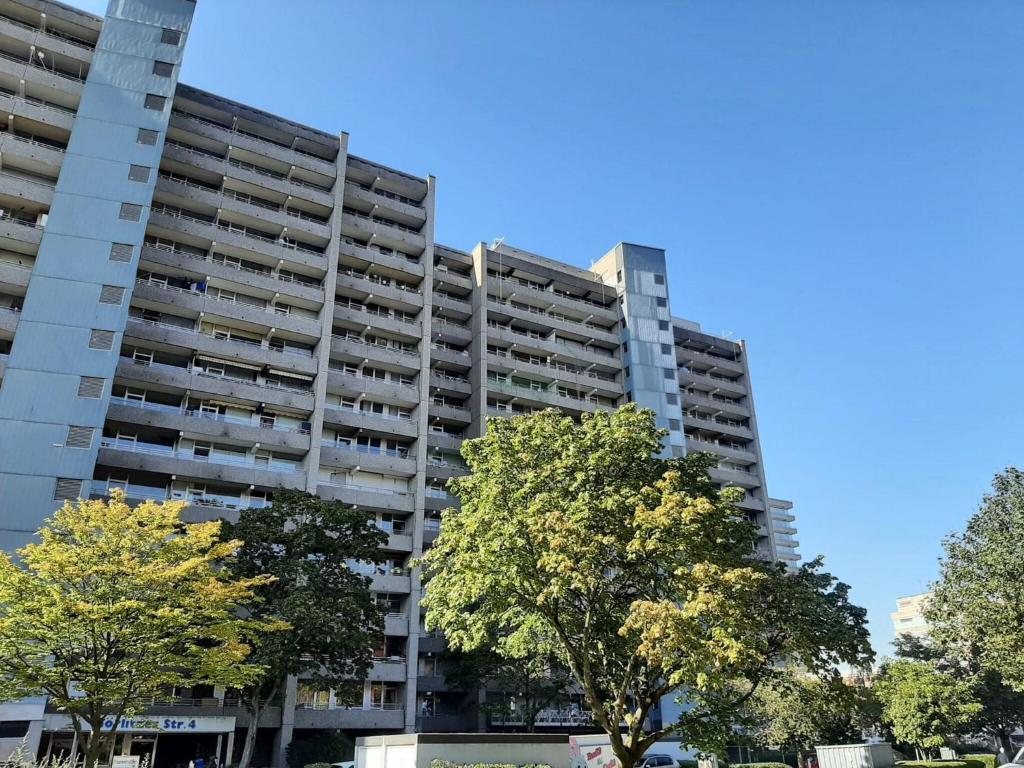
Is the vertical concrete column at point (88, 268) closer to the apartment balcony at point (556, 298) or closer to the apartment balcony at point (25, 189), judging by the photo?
the apartment balcony at point (25, 189)

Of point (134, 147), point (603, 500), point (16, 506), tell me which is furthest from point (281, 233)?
point (603, 500)

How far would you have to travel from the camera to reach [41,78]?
50031mm

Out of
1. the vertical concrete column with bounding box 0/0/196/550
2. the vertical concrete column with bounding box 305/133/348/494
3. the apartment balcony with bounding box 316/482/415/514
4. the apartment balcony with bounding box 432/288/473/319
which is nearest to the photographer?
the vertical concrete column with bounding box 0/0/196/550

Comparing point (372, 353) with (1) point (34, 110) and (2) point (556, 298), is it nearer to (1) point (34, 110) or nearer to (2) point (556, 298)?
(2) point (556, 298)

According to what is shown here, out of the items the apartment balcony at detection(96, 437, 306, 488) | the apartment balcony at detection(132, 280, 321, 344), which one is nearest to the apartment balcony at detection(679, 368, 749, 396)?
the apartment balcony at detection(132, 280, 321, 344)

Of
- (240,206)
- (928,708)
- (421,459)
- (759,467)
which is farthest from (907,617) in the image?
(240,206)

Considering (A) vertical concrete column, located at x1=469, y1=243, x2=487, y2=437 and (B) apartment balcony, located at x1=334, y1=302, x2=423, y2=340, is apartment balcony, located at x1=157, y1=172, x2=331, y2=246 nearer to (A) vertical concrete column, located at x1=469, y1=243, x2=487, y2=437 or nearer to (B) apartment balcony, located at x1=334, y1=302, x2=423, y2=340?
(B) apartment balcony, located at x1=334, y1=302, x2=423, y2=340

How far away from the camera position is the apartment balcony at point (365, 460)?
5494cm

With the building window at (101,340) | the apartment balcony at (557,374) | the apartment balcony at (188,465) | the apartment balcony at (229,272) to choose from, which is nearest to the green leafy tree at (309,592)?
the apartment balcony at (188,465)

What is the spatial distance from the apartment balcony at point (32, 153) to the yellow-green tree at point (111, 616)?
31.6 m

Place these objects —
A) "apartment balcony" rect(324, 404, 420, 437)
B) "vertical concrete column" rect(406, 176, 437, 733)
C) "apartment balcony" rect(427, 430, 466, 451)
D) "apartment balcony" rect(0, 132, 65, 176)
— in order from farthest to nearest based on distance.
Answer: "apartment balcony" rect(427, 430, 466, 451), "apartment balcony" rect(324, 404, 420, 437), "vertical concrete column" rect(406, 176, 437, 733), "apartment balcony" rect(0, 132, 65, 176)

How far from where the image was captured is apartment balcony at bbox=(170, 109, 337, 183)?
2235 inches

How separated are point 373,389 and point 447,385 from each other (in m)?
8.81

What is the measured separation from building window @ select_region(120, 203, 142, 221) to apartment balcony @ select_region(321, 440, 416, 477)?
19564 mm
